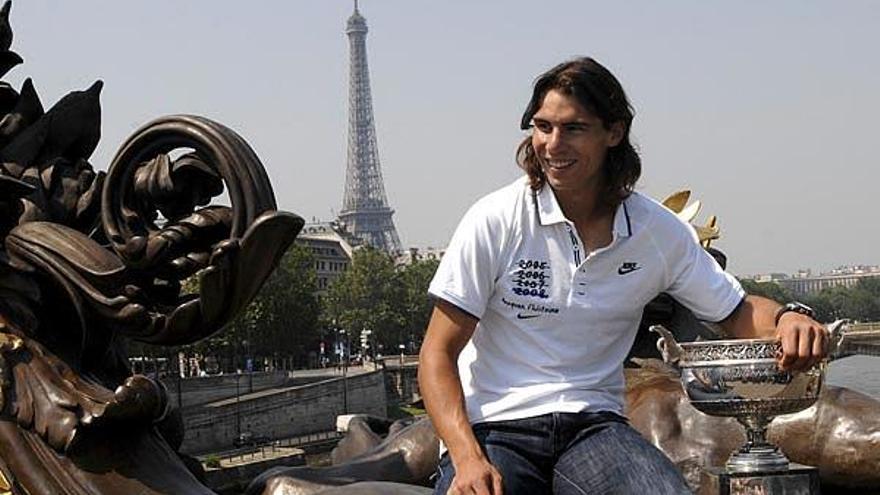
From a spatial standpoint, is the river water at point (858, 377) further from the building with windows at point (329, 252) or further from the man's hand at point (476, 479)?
the building with windows at point (329, 252)

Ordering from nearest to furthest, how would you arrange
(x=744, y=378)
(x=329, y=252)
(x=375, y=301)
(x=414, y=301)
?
(x=744, y=378) → (x=375, y=301) → (x=414, y=301) → (x=329, y=252)

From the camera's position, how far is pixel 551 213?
2719 millimetres

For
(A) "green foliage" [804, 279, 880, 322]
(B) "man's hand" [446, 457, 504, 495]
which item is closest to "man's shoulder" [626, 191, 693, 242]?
(B) "man's hand" [446, 457, 504, 495]

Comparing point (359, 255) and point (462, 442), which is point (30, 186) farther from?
point (359, 255)

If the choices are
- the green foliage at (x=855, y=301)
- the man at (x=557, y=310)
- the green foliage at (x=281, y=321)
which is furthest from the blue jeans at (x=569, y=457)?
the green foliage at (x=855, y=301)

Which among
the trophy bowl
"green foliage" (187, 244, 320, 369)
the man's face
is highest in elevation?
the man's face

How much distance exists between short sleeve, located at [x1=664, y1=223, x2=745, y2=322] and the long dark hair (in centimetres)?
17

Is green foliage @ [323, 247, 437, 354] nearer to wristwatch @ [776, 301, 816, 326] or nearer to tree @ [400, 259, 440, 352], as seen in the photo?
tree @ [400, 259, 440, 352]

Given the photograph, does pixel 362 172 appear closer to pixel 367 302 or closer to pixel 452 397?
pixel 367 302

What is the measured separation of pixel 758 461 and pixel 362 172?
13330cm

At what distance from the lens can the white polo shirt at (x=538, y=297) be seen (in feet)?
8.78

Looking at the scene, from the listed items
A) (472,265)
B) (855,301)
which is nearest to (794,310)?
(472,265)

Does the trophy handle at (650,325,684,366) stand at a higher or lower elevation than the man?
lower

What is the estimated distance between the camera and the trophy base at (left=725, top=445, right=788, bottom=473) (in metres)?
3.74
